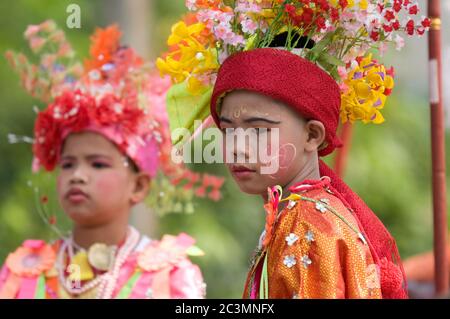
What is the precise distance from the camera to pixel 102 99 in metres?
3.92

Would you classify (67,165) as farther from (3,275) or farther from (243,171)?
(243,171)

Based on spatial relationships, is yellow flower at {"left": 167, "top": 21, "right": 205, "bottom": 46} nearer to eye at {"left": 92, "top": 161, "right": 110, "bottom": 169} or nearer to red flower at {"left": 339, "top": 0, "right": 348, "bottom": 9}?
red flower at {"left": 339, "top": 0, "right": 348, "bottom": 9}

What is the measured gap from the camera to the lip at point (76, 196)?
12.5 ft

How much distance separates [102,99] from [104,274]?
0.71m

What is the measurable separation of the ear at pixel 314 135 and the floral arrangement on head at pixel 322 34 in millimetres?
173

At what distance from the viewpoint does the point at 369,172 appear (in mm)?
7152

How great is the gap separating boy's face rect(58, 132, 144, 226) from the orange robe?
4.70 ft

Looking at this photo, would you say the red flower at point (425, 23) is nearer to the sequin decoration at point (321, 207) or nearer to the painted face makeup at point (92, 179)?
the sequin decoration at point (321, 207)

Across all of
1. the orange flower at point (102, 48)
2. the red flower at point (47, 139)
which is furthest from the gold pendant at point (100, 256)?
the orange flower at point (102, 48)

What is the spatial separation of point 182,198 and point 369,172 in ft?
10.5

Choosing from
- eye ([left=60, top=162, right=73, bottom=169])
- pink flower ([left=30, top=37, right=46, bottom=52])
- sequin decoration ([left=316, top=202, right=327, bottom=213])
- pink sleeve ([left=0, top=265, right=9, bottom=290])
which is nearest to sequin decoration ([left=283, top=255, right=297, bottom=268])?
sequin decoration ([left=316, top=202, right=327, bottom=213])

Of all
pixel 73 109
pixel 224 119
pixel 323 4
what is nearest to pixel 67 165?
pixel 73 109
